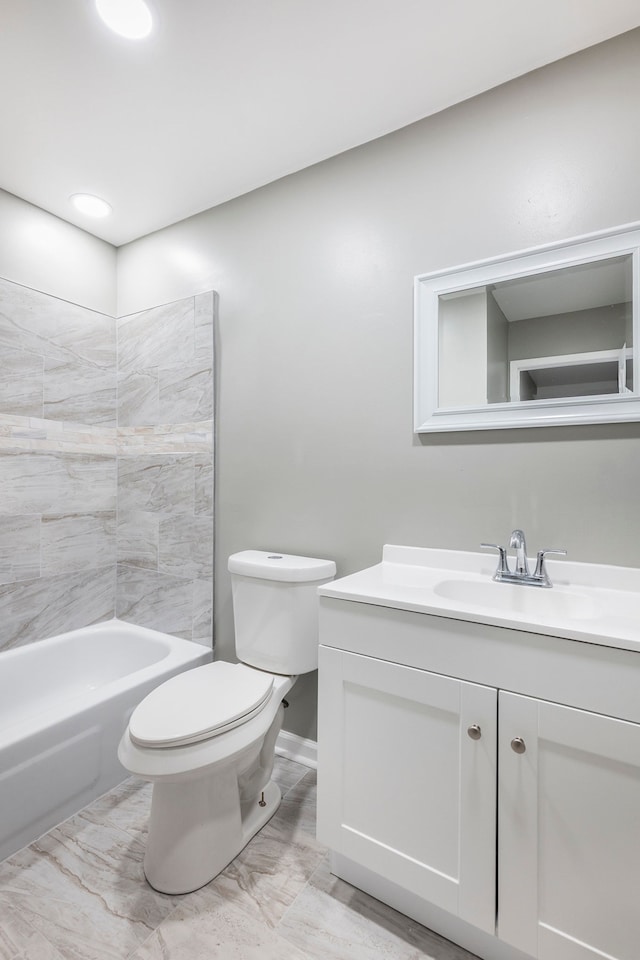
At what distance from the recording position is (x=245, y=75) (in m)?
1.42

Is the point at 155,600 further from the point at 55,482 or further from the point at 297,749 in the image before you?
the point at 297,749

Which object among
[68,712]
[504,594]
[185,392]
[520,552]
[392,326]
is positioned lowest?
[68,712]

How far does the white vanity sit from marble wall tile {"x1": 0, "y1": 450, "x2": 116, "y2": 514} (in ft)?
5.37

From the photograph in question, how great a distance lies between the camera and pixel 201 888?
1.25 meters

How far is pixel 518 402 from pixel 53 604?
223 centimetres

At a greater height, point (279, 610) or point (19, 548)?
point (19, 548)

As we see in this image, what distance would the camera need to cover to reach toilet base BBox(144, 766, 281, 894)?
125 centimetres

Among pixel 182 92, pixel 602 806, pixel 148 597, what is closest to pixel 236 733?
pixel 602 806

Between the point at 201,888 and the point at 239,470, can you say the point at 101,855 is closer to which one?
the point at 201,888

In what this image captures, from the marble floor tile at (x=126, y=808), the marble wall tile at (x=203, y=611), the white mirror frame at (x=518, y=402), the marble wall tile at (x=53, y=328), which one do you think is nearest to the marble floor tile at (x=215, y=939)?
the marble floor tile at (x=126, y=808)

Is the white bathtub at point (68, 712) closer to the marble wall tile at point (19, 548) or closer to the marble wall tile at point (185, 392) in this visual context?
the marble wall tile at point (19, 548)

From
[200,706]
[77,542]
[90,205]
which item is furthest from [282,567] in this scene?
[90,205]

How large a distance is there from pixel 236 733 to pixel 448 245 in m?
1.68

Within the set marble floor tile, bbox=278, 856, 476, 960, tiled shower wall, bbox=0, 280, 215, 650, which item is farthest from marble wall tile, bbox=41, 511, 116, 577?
marble floor tile, bbox=278, 856, 476, 960
